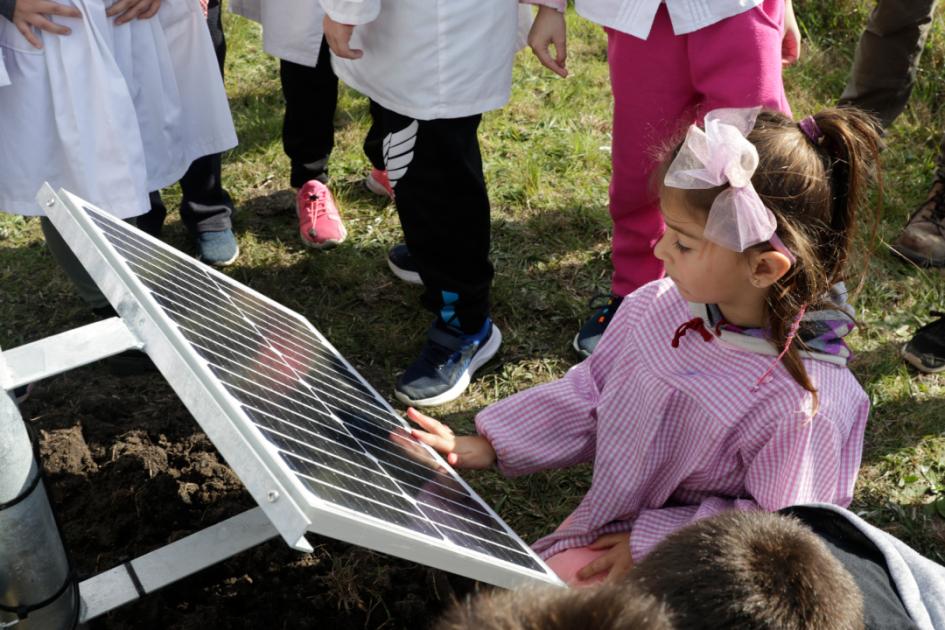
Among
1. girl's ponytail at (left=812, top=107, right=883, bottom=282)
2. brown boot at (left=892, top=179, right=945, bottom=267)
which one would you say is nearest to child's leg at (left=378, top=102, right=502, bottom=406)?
girl's ponytail at (left=812, top=107, right=883, bottom=282)

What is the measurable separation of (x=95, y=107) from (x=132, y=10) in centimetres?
33

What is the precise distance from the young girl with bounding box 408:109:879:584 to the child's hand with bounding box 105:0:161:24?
1563mm

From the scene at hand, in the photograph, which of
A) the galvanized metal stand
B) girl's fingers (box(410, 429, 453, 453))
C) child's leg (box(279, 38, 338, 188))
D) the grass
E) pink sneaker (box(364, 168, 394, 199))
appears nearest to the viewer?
the galvanized metal stand

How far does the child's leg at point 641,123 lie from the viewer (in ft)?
9.26

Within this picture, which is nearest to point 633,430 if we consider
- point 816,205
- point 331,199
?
point 816,205

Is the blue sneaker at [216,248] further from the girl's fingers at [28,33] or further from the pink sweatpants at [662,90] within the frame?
the pink sweatpants at [662,90]

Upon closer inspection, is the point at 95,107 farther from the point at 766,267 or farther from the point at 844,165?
the point at 844,165

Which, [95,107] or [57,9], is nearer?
[57,9]

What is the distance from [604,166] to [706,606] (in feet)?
11.6

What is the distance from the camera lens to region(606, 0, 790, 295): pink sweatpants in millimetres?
2676

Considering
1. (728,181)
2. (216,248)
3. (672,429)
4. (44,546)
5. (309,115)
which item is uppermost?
(728,181)

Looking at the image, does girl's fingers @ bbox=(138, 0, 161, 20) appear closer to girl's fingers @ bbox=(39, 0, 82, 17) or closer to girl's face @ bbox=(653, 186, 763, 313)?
girl's fingers @ bbox=(39, 0, 82, 17)

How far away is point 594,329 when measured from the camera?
3.45 m

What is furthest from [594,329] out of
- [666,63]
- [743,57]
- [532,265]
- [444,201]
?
[743,57]
